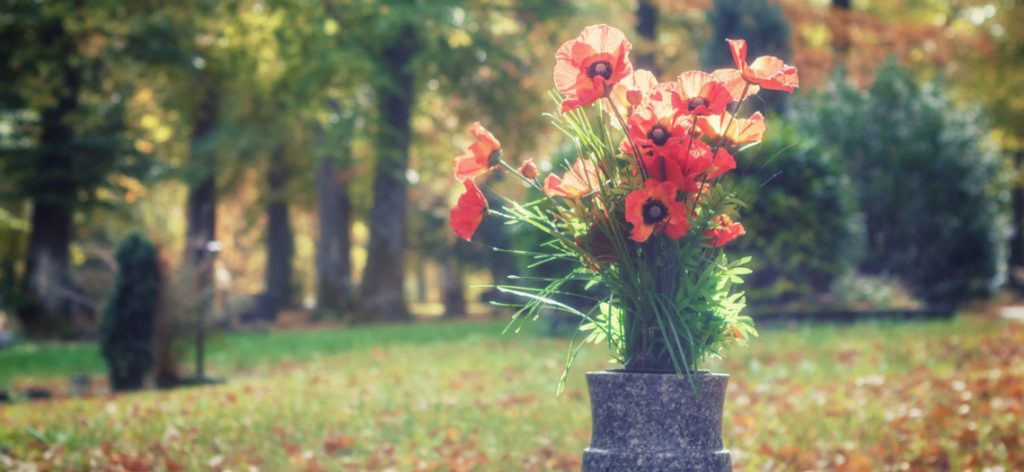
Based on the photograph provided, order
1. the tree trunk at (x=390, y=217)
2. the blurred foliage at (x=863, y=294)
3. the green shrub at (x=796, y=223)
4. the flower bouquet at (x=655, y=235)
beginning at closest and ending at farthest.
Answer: the flower bouquet at (x=655, y=235), the green shrub at (x=796, y=223), the blurred foliage at (x=863, y=294), the tree trunk at (x=390, y=217)

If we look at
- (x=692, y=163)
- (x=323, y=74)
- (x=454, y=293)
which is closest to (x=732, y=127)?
(x=692, y=163)

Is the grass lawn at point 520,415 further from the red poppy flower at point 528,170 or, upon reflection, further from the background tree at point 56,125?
the background tree at point 56,125

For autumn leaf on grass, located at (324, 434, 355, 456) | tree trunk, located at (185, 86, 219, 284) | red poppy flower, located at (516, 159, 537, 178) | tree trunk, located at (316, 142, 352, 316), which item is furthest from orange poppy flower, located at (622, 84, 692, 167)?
tree trunk, located at (316, 142, 352, 316)

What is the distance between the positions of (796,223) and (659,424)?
1232cm

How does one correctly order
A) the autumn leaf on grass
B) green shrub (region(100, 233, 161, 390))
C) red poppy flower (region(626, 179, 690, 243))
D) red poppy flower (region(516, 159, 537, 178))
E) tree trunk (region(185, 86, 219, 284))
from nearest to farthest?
red poppy flower (region(626, 179, 690, 243)), red poppy flower (region(516, 159, 537, 178)), the autumn leaf on grass, green shrub (region(100, 233, 161, 390)), tree trunk (region(185, 86, 219, 284))

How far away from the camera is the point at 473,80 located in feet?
79.3

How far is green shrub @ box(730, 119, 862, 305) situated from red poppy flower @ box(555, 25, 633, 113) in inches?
455

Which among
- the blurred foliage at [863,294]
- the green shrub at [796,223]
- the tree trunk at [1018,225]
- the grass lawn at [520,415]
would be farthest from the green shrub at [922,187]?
the tree trunk at [1018,225]

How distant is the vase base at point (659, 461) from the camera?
143 inches

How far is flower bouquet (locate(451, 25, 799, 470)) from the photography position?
3.65 m

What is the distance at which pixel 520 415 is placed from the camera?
7.82 meters

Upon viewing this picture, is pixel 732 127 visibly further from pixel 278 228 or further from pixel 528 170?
pixel 278 228

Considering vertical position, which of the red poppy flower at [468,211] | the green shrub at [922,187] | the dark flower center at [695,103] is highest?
the green shrub at [922,187]

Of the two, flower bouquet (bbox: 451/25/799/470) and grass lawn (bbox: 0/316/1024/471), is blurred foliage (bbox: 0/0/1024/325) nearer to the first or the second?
grass lawn (bbox: 0/316/1024/471)
